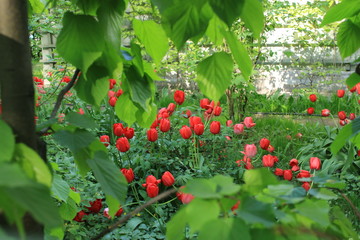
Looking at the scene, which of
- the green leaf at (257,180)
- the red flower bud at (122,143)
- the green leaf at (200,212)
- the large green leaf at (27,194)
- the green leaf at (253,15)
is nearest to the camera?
the large green leaf at (27,194)

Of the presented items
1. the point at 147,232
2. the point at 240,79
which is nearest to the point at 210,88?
the point at 147,232

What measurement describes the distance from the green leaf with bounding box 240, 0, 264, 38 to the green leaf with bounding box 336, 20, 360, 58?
42 cm

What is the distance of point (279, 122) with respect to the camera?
3.98 meters

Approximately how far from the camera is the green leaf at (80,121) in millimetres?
560

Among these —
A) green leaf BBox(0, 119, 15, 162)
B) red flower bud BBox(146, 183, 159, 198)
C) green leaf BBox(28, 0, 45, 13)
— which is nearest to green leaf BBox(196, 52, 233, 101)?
green leaf BBox(0, 119, 15, 162)

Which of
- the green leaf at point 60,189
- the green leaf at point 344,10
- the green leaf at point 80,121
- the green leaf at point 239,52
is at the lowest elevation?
the green leaf at point 60,189

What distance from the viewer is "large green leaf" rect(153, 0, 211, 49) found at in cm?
57

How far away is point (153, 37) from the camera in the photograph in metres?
0.76

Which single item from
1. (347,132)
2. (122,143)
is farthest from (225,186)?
(122,143)

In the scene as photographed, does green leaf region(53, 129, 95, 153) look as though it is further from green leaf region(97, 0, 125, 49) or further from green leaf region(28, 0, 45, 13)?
green leaf region(28, 0, 45, 13)

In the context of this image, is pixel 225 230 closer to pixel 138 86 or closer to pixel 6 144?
pixel 6 144

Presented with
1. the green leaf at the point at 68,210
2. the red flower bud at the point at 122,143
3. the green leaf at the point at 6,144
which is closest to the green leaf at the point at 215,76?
the green leaf at the point at 6,144

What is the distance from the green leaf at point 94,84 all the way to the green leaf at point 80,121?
10 centimetres

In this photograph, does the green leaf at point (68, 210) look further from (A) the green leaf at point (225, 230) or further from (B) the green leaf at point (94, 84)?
(A) the green leaf at point (225, 230)
